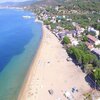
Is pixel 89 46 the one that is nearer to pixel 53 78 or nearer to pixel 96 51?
pixel 96 51

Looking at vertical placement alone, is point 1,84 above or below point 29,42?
above

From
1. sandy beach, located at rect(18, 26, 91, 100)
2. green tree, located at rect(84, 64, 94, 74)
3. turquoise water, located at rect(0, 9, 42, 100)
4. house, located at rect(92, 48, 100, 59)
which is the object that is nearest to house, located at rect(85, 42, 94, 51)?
house, located at rect(92, 48, 100, 59)

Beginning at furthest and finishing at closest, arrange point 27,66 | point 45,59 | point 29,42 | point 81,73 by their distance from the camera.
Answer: point 29,42 < point 45,59 < point 27,66 < point 81,73

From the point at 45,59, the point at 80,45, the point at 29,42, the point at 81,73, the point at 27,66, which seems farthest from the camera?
the point at 29,42

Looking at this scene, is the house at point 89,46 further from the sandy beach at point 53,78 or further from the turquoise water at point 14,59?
the turquoise water at point 14,59

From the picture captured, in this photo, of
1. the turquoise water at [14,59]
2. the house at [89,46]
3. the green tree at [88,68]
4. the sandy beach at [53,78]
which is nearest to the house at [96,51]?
the house at [89,46]

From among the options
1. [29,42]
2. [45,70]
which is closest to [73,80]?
[45,70]

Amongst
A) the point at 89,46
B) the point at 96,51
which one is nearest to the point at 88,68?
the point at 96,51

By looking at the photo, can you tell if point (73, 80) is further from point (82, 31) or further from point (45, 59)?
point (82, 31)
